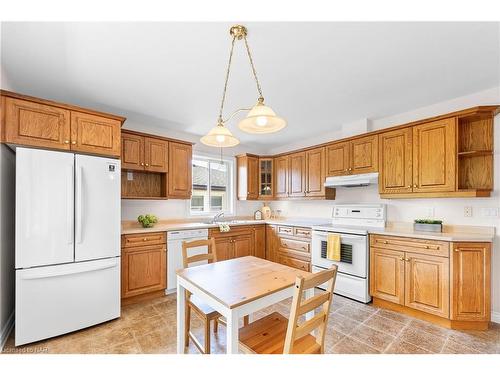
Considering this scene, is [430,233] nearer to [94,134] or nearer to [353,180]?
[353,180]

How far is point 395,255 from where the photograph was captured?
2.71 meters

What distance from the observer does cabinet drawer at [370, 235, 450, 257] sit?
7.84ft

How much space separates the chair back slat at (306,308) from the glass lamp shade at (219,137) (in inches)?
46.3

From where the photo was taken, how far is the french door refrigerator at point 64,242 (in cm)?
204

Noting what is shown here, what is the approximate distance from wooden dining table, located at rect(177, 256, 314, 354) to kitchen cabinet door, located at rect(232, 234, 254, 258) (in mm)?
1862

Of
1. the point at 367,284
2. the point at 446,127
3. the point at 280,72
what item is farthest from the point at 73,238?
the point at 446,127


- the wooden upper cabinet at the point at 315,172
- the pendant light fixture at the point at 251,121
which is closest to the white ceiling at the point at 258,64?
the pendant light fixture at the point at 251,121

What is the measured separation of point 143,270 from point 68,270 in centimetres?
90

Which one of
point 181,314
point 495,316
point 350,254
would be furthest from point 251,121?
point 495,316

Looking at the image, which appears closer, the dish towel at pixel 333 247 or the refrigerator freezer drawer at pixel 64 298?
the refrigerator freezer drawer at pixel 64 298

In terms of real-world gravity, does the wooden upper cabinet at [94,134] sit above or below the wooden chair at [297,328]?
above

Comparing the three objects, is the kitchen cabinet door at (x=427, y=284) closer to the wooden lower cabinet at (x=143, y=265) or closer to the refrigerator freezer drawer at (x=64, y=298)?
the wooden lower cabinet at (x=143, y=265)

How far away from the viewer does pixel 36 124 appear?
2.12 m

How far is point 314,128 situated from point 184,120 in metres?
2.10
